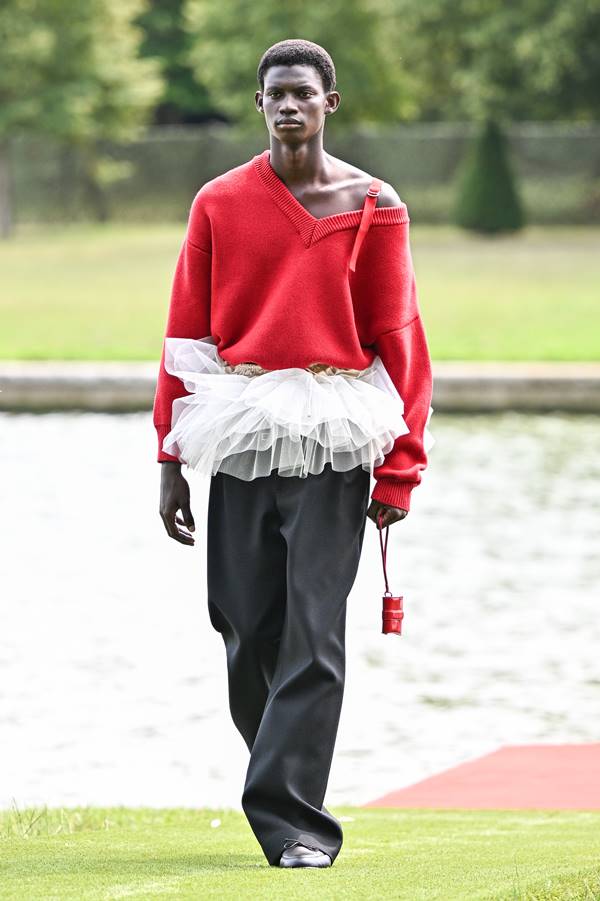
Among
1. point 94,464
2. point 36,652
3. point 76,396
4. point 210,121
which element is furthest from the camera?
point 210,121

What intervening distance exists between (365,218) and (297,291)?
22 centimetres

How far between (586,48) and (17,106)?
36.2ft

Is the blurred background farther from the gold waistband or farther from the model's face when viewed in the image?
the model's face

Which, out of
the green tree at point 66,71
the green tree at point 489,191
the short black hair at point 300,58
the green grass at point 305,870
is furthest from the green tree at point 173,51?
the short black hair at point 300,58

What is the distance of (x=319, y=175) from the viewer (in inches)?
161

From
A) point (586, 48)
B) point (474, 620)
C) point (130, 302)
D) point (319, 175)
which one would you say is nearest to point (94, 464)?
point (474, 620)

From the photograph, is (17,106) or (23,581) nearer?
(23,581)

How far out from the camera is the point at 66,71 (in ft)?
123

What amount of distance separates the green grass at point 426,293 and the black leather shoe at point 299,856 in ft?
43.8

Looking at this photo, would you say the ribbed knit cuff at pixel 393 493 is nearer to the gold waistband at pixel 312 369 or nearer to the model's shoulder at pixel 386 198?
the gold waistband at pixel 312 369

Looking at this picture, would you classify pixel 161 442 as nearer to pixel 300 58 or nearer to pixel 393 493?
pixel 393 493

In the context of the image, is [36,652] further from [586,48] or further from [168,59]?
[168,59]

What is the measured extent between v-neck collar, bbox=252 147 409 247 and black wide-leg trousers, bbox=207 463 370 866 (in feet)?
1.65

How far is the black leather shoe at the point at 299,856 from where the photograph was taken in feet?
12.8
